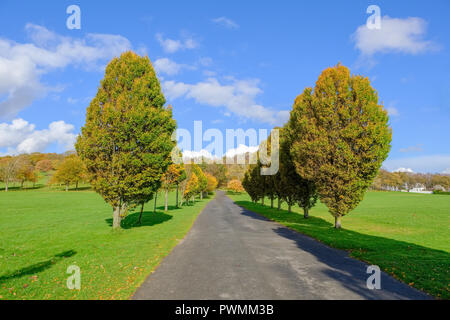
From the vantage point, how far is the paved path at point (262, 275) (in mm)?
6598

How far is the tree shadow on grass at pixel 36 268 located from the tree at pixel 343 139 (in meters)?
16.9

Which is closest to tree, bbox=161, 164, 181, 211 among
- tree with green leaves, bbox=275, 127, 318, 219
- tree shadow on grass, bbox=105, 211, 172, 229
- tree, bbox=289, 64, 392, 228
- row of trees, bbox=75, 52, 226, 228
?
tree shadow on grass, bbox=105, 211, 172, 229

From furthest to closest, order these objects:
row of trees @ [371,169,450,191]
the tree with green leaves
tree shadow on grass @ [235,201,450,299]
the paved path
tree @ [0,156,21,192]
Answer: row of trees @ [371,169,450,191] < tree @ [0,156,21,192] < the tree with green leaves < tree shadow on grass @ [235,201,450,299] < the paved path

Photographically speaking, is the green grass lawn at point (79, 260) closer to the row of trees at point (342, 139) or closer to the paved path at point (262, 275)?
the paved path at point (262, 275)

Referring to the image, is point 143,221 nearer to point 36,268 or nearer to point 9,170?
point 36,268

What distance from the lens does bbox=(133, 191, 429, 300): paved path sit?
660cm

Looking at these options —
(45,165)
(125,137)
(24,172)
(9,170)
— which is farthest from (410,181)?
(45,165)

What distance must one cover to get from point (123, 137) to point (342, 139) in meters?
15.8

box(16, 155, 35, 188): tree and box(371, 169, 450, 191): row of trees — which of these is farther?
box(371, 169, 450, 191): row of trees

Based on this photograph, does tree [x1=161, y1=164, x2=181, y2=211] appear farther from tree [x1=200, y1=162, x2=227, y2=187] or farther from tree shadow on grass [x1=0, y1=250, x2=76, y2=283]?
tree [x1=200, y1=162, x2=227, y2=187]

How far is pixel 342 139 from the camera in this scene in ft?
58.7

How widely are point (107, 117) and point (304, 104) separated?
51.4ft

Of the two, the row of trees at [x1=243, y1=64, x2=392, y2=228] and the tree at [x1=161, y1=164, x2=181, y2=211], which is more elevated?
the row of trees at [x1=243, y1=64, x2=392, y2=228]

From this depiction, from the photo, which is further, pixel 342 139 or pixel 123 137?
pixel 342 139
